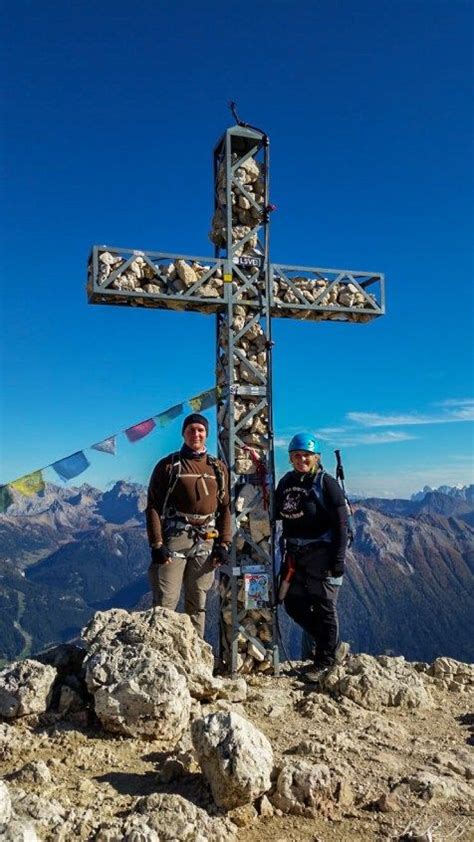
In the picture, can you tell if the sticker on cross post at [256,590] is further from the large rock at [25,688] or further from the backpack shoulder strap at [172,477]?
the large rock at [25,688]

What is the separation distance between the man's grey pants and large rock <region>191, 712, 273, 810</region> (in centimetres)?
351

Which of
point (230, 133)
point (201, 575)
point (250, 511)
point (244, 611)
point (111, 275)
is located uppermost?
point (230, 133)

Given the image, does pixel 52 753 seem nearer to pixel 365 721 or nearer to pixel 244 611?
pixel 365 721

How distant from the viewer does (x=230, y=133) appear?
9391mm

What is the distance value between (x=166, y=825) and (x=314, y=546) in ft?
16.4

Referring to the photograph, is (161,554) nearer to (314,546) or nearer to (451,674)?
(314,546)

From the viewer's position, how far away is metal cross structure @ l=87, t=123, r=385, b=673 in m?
8.86

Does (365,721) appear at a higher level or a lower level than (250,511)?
lower

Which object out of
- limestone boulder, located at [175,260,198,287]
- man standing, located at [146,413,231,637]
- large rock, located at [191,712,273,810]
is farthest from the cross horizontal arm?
large rock, located at [191,712,273,810]

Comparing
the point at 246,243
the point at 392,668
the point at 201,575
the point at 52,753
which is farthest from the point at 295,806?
the point at 246,243

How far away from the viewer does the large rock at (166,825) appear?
3723mm

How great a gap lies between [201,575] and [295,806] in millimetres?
4024

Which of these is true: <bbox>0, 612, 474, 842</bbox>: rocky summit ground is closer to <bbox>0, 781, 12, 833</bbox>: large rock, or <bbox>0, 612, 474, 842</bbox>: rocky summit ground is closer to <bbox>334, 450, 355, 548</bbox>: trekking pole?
<bbox>0, 781, 12, 833</bbox>: large rock

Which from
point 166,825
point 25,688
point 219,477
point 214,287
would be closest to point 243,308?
point 214,287
